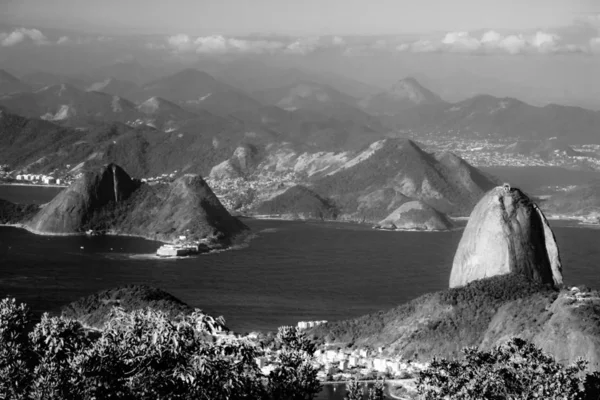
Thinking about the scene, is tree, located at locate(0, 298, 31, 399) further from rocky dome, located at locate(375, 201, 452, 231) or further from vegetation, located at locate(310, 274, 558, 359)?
rocky dome, located at locate(375, 201, 452, 231)

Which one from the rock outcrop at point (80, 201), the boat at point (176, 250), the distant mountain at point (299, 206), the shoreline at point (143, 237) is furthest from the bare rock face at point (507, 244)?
the distant mountain at point (299, 206)

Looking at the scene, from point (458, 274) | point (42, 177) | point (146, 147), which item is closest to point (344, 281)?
point (458, 274)

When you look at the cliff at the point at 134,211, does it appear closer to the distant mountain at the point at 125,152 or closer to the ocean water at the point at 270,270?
the ocean water at the point at 270,270

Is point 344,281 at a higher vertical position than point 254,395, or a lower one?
lower

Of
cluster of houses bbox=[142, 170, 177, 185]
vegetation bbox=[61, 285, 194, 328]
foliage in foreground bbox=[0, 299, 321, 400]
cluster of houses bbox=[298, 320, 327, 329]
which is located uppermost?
foliage in foreground bbox=[0, 299, 321, 400]

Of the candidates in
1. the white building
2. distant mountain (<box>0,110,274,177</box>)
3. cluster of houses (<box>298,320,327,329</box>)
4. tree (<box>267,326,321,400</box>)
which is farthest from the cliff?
tree (<box>267,326,321,400</box>)

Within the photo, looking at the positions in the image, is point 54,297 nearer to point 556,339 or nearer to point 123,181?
point 556,339

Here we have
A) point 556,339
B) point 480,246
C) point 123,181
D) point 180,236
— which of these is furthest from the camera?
point 123,181
